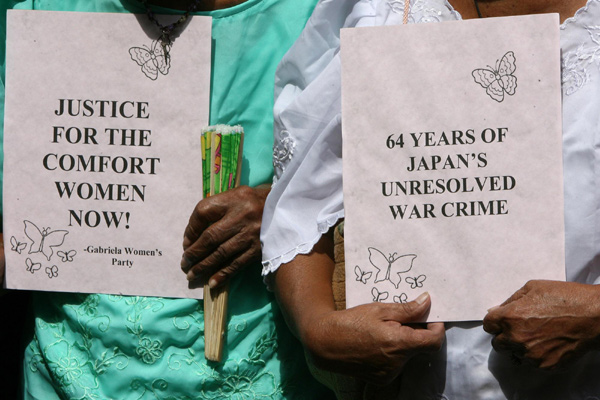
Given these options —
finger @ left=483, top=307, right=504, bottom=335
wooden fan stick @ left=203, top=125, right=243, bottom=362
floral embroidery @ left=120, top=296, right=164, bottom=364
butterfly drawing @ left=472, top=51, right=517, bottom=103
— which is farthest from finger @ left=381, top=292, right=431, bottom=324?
floral embroidery @ left=120, top=296, right=164, bottom=364

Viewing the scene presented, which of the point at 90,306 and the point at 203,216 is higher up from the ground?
the point at 203,216

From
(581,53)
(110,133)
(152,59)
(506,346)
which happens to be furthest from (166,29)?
(506,346)

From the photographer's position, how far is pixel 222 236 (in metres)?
1.79

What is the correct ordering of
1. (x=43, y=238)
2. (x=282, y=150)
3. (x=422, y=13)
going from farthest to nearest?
(x=43, y=238) → (x=282, y=150) → (x=422, y=13)

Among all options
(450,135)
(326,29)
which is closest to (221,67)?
(326,29)

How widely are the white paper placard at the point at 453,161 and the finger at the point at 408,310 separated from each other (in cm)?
2

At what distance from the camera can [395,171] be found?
4.83 ft

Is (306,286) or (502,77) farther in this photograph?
(306,286)

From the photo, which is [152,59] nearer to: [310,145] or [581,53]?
[310,145]

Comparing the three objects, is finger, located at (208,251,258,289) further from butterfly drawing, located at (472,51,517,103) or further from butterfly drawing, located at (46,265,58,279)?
butterfly drawing, located at (472,51,517,103)

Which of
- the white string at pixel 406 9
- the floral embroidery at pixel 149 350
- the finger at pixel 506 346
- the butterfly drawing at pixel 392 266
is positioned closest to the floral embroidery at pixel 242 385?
the floral embroidery at pixel 149 350

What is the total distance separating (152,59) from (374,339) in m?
0.75

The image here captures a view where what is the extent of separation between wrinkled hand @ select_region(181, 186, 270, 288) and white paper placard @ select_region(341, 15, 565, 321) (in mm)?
Result: 366

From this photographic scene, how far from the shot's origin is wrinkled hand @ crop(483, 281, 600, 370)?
1.35m
